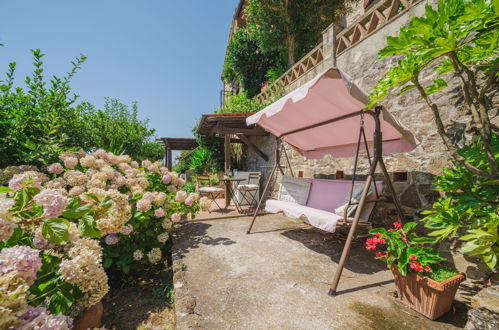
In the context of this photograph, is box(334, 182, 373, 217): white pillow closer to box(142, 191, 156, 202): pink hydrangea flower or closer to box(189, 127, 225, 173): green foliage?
box(142, 191, 156, 202): pink hydrangea flower

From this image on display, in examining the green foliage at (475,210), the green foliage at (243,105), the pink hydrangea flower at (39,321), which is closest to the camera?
the pink hydrangea flower at (39,321)

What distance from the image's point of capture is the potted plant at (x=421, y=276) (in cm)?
154

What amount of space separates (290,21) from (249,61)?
8.51ft

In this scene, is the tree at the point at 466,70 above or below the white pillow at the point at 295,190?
above

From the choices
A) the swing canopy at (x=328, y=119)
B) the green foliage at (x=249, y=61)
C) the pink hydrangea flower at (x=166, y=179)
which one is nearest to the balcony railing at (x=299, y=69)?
the swing canopy at (x=328, y=119)

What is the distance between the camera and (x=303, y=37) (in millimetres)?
8242

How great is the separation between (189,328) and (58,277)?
0.93 metres

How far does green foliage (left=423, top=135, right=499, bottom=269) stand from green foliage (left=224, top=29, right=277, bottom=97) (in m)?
9.15

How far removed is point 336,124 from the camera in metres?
3.19

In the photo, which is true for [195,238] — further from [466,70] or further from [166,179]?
[466,70]

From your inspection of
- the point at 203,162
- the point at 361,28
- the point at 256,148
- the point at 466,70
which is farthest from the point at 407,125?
the point at 203,162

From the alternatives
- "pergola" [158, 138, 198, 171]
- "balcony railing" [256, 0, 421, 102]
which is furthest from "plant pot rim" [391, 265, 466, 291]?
"pergola" [158, 138, 198, 171]

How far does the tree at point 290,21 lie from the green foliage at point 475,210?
24.6 ft

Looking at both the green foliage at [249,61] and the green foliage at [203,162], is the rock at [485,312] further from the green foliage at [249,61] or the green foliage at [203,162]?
the green foliage at [249,61]
